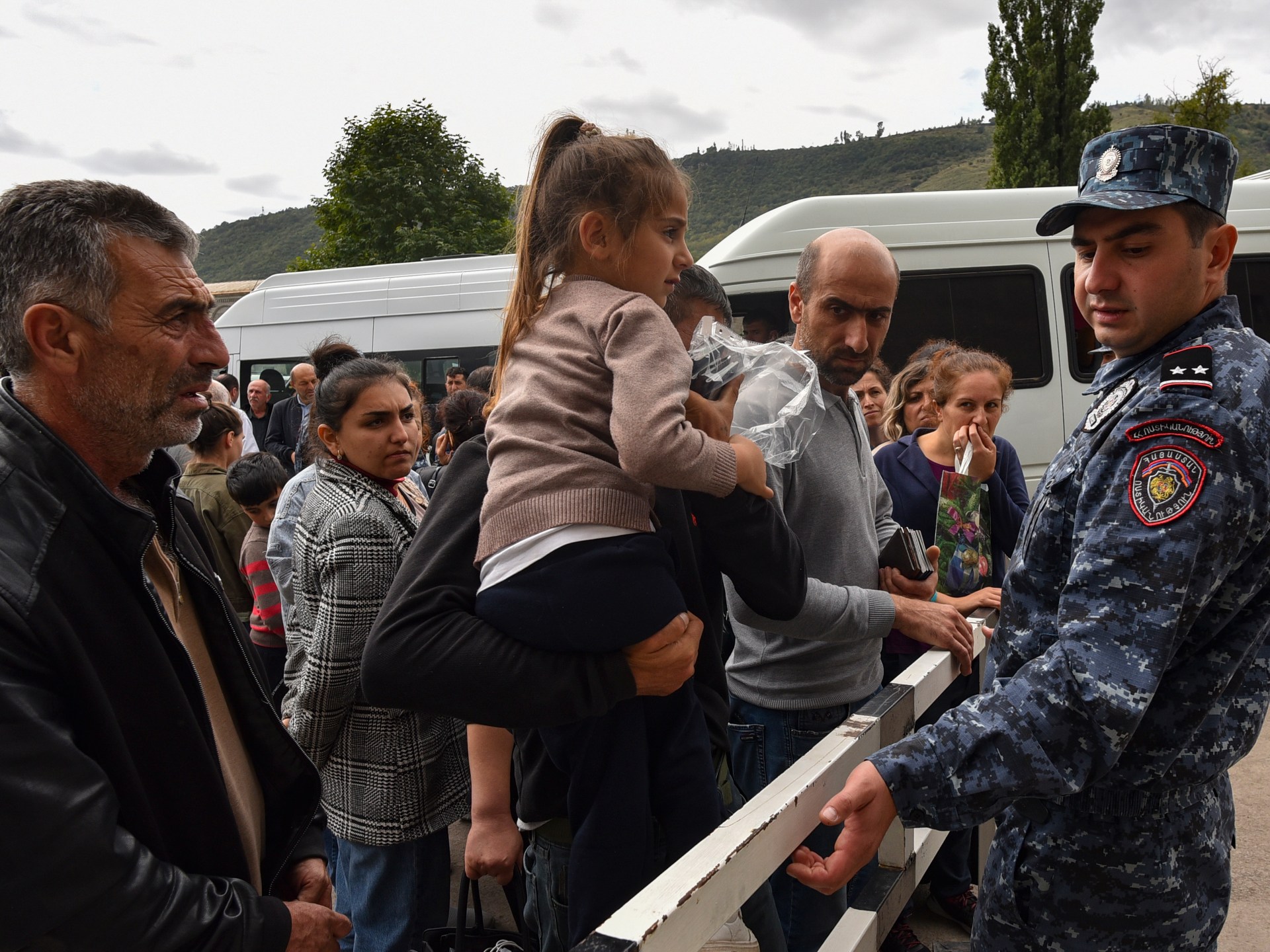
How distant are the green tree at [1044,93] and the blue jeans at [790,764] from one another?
21.3m

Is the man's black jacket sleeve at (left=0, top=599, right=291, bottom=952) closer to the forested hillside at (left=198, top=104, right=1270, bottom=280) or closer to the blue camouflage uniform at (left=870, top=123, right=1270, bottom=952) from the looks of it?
the blue camouflage uniform at (left=870, top=123, right=1270, bottom=952)

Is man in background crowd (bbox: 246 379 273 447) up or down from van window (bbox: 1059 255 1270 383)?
down

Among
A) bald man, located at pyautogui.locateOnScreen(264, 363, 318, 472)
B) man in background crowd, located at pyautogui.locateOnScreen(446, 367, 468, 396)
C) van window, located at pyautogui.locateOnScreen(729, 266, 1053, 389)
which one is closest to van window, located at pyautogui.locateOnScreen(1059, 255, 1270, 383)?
van window, located at pyautogui.locateOnScreen(729, 266, 1053, 389)

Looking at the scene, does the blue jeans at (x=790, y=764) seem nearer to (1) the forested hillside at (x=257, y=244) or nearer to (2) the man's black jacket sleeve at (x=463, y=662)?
(2) the man's black jacket sleeve at (x=463, y=662)

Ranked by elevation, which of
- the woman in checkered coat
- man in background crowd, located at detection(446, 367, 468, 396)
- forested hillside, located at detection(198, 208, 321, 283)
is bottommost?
the woman in checkered coat

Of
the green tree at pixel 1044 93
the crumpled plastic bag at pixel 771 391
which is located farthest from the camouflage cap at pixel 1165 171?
the green tree at pixel 1044 93

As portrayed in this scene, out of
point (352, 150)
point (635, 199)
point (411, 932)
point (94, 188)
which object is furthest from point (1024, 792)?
point (352, 150)

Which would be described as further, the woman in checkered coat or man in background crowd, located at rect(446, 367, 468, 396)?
man in background crowd, located at rect(446, 367, 468, 396)

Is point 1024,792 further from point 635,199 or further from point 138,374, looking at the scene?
point 138,374

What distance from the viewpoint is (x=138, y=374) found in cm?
132

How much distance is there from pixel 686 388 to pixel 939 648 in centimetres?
114

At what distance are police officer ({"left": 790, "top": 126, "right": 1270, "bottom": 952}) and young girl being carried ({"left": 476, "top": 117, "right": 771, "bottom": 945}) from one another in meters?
0.27

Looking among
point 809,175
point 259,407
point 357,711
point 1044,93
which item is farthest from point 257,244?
point 357,711

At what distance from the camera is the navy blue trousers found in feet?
4.19
